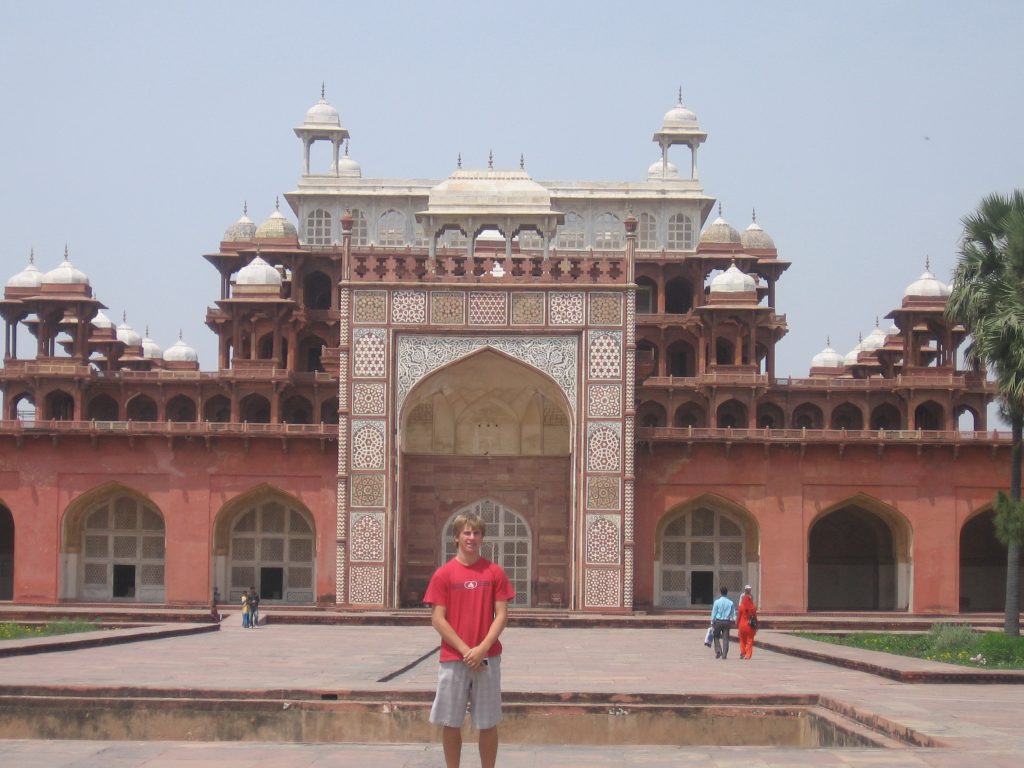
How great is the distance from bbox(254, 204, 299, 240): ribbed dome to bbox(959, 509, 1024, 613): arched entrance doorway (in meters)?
15.7

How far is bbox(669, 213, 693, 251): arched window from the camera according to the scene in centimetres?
3547

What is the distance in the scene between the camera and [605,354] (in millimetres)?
27016

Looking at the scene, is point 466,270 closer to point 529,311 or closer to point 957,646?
point 529,311

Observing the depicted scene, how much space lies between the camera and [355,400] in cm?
2700

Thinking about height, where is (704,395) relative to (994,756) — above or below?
above

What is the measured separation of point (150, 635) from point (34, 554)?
11342 mm

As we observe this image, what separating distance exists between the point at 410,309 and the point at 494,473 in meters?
3.74

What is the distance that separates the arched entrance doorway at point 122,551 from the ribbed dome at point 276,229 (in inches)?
282

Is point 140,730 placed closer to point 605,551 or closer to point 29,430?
point 605,551

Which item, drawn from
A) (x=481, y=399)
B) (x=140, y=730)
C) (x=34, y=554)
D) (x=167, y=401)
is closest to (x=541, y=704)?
(x=140, y=730)

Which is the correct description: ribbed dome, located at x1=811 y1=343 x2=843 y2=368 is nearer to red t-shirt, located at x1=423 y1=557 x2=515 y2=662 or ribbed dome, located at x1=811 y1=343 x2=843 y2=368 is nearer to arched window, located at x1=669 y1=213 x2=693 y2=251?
arched window, located at x1=669 y1=213 x2=693 y2=251

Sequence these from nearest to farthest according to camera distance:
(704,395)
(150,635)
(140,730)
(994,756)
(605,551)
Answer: (994,756) → (140,730) → (150,635) → (605,551) → (704,395)

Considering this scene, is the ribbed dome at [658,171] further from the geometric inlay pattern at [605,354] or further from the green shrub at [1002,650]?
the green shrub at [1002,650]

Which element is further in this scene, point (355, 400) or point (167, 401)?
point (167, 401)
